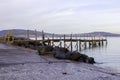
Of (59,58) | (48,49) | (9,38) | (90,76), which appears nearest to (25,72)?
(90,76)

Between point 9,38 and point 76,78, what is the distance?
3757 centimetres

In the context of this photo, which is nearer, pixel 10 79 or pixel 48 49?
pixel 10 79

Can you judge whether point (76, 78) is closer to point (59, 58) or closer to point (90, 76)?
point (90, 76)

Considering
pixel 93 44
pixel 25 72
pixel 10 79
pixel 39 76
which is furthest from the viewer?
pixel 93 44

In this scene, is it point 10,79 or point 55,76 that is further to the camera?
point 55,76

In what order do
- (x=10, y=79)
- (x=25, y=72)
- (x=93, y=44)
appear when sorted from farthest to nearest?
(x=93, y=44)
(x=25, y=72)
(x=10, y=79)

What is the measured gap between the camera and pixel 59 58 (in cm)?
2586

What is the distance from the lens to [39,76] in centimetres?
1526

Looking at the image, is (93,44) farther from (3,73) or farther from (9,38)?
(3,73)

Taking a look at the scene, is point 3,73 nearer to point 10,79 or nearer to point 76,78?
point 10,79

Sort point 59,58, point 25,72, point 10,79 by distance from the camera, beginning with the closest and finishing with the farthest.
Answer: point 10,79 < point 25,72 < point 59,58

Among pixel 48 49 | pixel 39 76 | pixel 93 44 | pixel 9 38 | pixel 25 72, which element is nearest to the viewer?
pixel 39 76

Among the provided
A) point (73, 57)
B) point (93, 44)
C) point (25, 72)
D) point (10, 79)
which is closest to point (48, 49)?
point (73, 57)

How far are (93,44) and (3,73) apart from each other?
6659 cm
